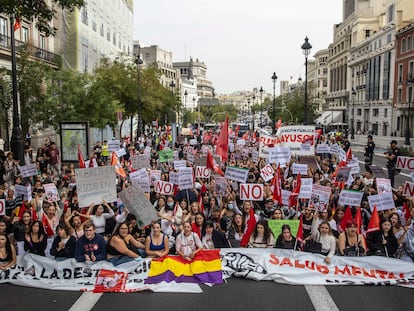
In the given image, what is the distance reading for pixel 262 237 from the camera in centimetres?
875

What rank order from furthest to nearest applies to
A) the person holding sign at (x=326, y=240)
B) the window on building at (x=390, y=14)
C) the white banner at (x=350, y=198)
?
the window on building at (x=390, y=14) → the white banner at (x=350, y=198) → the person holding sign at (x=326, y=240)

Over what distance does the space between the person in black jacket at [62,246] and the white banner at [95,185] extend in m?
1.30

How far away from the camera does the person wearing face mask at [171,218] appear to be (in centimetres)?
966

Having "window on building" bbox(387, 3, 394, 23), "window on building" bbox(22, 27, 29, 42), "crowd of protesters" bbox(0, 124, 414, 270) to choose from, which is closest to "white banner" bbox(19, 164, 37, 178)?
"crowd of protesters" bbox(0, 124, 414, 270)

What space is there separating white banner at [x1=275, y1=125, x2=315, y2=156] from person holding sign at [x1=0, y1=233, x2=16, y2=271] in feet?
40.6

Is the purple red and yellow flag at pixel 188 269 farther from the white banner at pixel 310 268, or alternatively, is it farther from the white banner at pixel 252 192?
the white banner at pixel 252 192

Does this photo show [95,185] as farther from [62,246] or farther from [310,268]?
[310,268]

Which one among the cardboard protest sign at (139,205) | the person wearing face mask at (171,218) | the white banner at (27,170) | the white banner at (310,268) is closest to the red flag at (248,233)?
the white banner at (310,268)

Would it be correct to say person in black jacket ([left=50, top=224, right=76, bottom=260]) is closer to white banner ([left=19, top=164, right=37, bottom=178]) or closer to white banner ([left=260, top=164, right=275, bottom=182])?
white banner ([left=19, top=164, right=37, bottom=178])

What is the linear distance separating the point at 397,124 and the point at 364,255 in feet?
197

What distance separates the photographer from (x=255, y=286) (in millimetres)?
7891

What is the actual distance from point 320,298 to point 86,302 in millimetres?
3699

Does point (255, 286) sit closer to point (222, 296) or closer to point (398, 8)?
point (222, 296)

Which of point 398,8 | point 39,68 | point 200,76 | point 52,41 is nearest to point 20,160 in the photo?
point 39,68
